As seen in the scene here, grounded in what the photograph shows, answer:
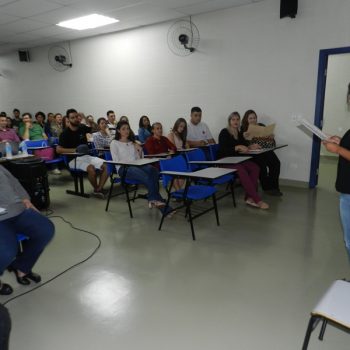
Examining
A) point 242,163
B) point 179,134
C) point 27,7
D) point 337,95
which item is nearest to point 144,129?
point 179,134

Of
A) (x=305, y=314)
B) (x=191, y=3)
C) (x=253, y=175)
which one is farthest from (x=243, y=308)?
(x=191, y=3)

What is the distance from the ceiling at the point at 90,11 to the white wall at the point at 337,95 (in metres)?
2.99

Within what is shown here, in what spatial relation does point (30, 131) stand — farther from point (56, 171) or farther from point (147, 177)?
point (147, 177)

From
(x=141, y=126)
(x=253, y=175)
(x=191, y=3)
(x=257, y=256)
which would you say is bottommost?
(x=257, y=256)

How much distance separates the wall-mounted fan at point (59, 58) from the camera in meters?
7.62

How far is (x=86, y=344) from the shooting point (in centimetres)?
177

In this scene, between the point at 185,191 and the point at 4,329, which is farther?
the point at 185,191

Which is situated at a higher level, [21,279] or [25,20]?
[25,20]

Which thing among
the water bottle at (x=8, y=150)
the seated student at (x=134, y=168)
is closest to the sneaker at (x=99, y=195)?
the seated student at (x=134, y=168)

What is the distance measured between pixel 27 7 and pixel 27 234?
14.0 ft

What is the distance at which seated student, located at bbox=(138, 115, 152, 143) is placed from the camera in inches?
242

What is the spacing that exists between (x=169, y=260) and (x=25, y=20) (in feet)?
17.5

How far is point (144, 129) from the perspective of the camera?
6.21m

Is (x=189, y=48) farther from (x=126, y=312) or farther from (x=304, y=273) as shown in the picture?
(x=126, y=312)
